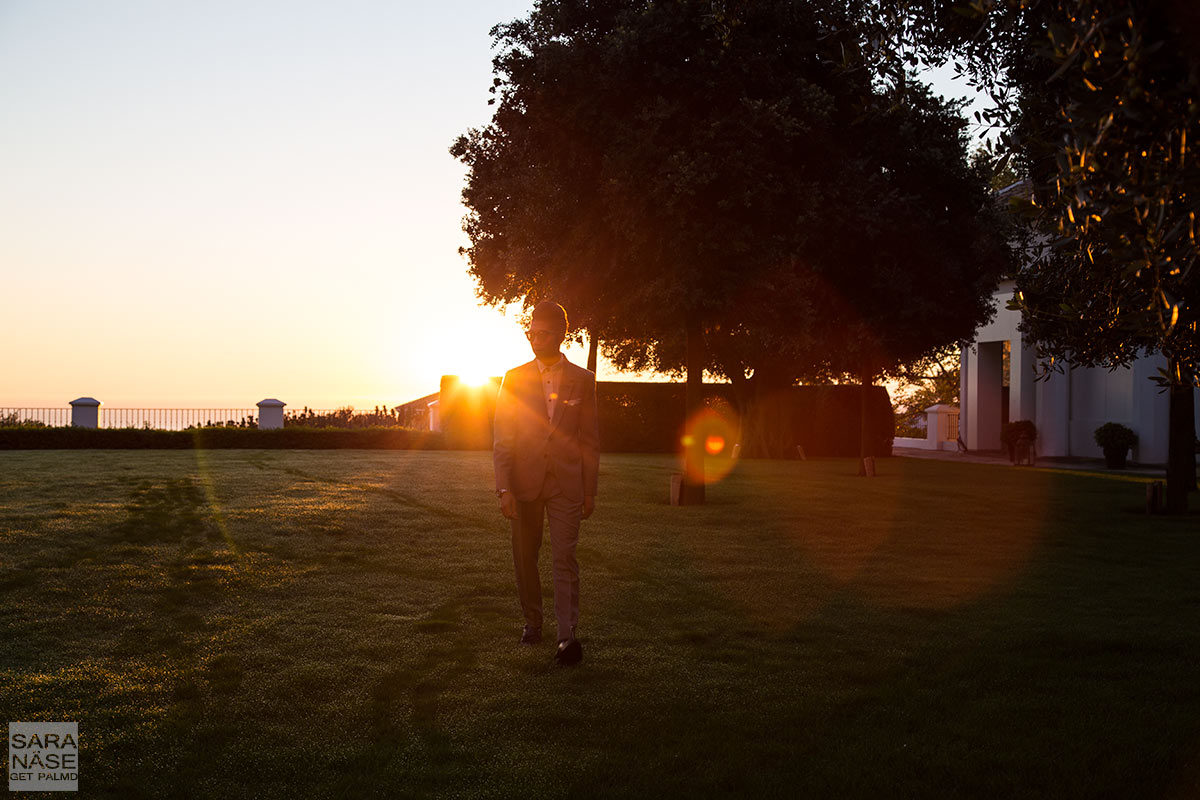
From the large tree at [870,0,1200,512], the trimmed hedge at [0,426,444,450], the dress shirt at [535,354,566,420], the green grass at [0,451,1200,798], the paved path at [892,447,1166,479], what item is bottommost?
the green grass at [0,451,1200,798]

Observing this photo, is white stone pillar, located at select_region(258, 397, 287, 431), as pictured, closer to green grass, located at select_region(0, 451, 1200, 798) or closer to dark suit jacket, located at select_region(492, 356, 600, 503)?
green grass, located at select_region(0, 451, 1200, 798)

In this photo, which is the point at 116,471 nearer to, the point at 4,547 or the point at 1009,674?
the point at 4,547

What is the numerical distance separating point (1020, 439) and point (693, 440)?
16.6 meters

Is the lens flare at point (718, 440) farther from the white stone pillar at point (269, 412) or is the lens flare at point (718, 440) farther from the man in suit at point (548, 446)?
the man in suit at point (548, 446)

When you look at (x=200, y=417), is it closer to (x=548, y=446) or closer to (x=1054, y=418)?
(x=1054, y=418)

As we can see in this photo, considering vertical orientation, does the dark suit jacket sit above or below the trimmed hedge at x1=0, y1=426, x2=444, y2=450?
above

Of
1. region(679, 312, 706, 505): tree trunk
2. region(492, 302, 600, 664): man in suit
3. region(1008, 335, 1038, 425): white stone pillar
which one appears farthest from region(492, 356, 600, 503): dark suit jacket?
region(1008, 335, 1038, 425): white stone pillar

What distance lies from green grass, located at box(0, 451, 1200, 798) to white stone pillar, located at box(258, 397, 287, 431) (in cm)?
2053

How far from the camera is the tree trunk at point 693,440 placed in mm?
16188

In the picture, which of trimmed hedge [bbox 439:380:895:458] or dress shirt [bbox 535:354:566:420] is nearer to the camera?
dress shirt [bbox 535:354:566:420]

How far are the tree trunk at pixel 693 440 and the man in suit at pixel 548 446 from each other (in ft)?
32.6

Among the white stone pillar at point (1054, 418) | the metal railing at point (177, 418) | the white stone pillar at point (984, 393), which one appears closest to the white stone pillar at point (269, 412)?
the metal railing at point (177, 418)

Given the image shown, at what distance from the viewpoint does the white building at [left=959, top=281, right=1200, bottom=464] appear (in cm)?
2853

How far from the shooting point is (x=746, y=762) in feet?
14.6
